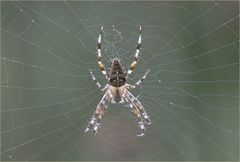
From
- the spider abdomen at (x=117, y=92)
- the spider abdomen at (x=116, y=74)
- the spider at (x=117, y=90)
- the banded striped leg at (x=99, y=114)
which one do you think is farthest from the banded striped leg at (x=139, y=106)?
the spider abdomen at (x=116, y=74)

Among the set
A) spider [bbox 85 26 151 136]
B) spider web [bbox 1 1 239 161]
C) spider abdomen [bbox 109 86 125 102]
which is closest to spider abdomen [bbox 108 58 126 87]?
spider [bbox 85 26 151 136]

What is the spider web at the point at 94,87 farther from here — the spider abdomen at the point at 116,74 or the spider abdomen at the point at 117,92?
the spider abdomen at the point at 116,74

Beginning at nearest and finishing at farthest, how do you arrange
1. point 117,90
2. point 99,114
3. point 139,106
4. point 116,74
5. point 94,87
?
1. point 116,74
2. point 117,90
3. point 99,114
4. point 139,106
5. point 94,87

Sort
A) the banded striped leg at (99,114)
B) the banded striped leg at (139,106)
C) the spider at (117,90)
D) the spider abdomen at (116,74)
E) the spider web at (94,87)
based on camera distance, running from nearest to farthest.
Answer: the spider abdomen at (116,74) → the spider at (117,90) → the banded striped leg at (99,114) → the banded striped leg at (139,106) → the spider web at (94,87)

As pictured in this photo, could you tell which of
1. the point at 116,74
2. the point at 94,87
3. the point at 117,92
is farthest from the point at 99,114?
the point at 94,87

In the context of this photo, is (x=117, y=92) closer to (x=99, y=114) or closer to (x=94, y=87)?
(x=99, y=114)
